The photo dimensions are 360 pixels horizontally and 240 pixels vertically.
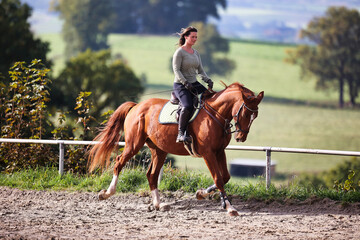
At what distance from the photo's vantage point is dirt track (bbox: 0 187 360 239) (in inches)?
280

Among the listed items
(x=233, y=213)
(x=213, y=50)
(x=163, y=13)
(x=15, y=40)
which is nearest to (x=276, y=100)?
(x=213, y=50)

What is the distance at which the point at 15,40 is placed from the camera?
36656 millimetres

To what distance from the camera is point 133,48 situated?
9000 centimetres

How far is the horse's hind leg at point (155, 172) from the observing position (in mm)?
8856

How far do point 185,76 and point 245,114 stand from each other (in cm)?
126

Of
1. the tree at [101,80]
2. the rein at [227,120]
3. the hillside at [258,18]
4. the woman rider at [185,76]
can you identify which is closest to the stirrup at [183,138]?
the woman rider at [185,76]

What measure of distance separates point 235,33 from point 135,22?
712 inches

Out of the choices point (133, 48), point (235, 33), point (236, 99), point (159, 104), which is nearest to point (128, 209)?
point (159, 104)

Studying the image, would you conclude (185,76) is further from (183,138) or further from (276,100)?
(276,100)

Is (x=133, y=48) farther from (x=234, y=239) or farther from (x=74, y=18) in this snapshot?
(x=234, y=239)

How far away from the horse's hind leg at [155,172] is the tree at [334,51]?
179 ft

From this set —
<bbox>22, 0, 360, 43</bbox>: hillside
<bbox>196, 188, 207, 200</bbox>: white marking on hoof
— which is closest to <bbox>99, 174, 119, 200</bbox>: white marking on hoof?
<bbox>196, 188, 207, 200</bbox>: white marking on hoof

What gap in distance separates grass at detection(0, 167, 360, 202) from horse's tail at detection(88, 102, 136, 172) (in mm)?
935

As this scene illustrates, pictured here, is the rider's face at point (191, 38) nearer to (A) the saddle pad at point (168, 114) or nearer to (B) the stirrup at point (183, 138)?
(A) the saddle pad at point (168, 114)
